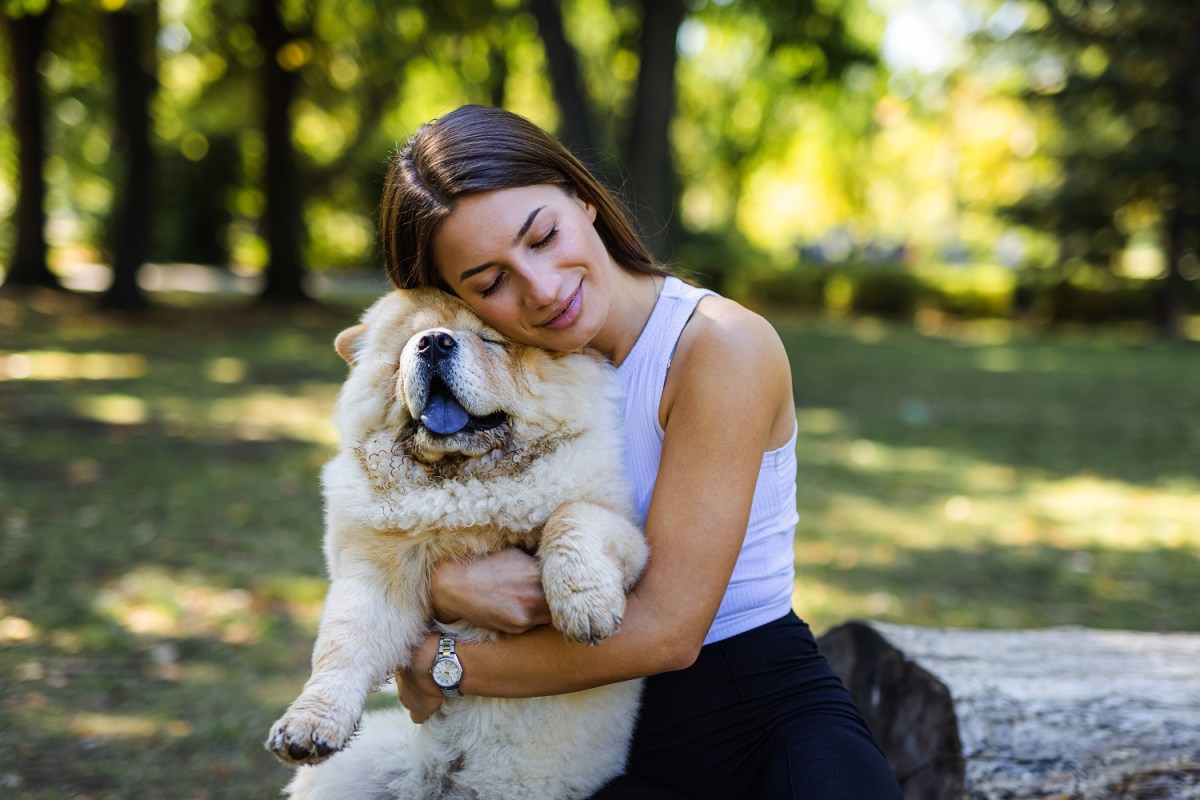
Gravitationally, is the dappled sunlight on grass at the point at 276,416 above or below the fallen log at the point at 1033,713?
below

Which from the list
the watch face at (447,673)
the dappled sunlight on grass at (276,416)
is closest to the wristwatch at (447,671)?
the watch face at (447,673)

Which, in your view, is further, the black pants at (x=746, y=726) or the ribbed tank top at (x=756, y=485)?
the ribbed tank top at (x=756, y=485)

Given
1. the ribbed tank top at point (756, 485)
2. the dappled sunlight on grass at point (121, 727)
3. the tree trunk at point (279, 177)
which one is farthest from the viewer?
A: the tree trunk at point (279, 177)

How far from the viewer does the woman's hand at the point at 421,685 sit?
2.01 metres

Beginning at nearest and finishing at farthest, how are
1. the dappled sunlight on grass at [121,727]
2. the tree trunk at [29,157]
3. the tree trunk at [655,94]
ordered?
the dappled sunlight on grass at [121,727]
the tree trunk at [655,94]
the tree trunk at [29,157]

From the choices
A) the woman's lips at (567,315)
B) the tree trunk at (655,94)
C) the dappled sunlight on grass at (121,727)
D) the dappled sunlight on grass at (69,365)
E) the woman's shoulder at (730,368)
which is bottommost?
the dappled sunlight on grass at (121,727)

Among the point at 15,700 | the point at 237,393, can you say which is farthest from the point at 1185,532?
the point at 237,393

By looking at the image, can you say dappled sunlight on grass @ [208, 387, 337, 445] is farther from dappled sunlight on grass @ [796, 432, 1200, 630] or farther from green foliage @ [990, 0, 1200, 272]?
green foliage @ [990, 0, 1200, 272]

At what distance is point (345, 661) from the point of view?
6.25 ft

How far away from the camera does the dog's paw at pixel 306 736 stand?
172 cm

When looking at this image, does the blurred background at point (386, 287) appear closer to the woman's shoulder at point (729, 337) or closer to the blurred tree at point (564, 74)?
the blurred tree at point (564, 74)

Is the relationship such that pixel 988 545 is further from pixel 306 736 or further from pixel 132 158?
pixel 132 158

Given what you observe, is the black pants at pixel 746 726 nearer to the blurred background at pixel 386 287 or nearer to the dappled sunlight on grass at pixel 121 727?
the blurred background at pixel 386 287

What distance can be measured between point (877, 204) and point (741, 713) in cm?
4127
